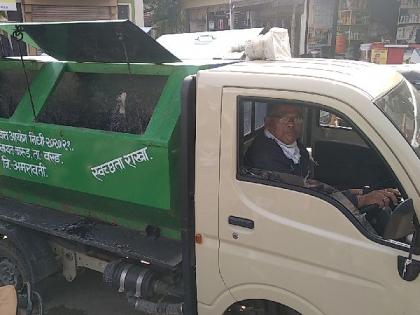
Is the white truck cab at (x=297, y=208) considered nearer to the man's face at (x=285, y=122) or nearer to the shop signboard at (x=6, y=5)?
the man's face at (x=285, y=122)

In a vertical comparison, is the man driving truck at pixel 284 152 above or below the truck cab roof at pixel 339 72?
below

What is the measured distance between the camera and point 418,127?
103 inches

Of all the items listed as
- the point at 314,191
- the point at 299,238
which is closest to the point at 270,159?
the point at 314,191

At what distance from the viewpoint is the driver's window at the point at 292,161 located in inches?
98.5

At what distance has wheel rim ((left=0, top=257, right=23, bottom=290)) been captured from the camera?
387cm

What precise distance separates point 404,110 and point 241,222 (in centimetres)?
114

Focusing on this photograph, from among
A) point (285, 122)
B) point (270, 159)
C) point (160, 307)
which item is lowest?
point (160, 307)

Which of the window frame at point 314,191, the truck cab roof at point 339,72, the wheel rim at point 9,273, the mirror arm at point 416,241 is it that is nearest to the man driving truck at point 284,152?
the window frame at point 314,191

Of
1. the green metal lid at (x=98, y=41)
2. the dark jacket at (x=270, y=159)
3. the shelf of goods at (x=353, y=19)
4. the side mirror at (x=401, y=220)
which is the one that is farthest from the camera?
the shelf of goods at (x=353, y=19)

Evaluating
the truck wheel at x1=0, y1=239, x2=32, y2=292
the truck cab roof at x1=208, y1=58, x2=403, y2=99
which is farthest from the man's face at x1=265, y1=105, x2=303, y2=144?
the truck wheel at x1=0, y1=239, x2=32, y2=292

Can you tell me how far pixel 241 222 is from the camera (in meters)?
2.62

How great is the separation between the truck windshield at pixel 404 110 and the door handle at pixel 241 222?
945 millimetres

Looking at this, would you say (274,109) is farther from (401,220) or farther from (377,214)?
(401,220)

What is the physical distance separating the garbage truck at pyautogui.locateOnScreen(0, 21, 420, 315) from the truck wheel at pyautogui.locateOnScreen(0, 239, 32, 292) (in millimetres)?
15
